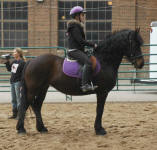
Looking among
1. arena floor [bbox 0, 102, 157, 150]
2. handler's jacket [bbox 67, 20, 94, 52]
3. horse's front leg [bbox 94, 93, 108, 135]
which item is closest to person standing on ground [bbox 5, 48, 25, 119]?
arena floor [bbox 0, 102, 157, 150]

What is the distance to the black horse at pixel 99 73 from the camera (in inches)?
252

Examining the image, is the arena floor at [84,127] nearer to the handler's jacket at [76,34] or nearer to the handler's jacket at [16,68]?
the handler's jacket at [16,68]

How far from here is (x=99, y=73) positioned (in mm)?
6414

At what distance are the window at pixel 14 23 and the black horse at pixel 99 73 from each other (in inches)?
603

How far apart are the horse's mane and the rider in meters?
0.34

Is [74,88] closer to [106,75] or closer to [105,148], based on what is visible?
[106,75]

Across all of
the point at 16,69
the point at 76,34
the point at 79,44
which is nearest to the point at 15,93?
the point at 16,69

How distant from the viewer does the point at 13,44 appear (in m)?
21.9

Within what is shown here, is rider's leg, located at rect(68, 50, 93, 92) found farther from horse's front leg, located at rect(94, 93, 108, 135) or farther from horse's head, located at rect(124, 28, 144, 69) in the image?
horse's head, located at rect(124, 28, 144, 69)

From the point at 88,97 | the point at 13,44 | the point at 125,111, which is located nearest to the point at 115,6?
the point at 13,44

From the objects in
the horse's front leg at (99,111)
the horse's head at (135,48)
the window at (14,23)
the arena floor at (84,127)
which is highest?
the window at (14,23)

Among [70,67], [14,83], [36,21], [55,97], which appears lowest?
[55,97]

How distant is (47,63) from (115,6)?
15467 millimetres

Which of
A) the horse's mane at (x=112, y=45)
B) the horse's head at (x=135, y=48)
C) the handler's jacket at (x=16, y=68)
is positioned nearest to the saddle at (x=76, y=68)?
the horse's mane at (x=112, y=45)
